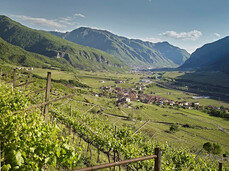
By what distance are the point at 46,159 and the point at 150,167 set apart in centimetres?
814

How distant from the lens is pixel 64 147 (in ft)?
14.9

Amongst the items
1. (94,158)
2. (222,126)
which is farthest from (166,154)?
(222,126)

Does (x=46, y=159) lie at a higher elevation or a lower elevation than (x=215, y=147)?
higher

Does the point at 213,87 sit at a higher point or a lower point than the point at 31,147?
lower

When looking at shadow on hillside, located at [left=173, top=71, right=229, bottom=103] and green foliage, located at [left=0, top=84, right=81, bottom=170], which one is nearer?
green foliage, located at [left=0, top=84, right=81, bottom=170]

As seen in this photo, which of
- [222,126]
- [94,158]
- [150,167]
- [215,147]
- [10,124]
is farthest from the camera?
[222,126]

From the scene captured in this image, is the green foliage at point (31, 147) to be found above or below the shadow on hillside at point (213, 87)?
above

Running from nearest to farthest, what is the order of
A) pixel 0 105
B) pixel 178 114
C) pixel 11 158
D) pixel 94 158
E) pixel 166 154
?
pixel 11 158, pixel 0 105, pixel 166 154, pixel 94 158, pixel 178 114

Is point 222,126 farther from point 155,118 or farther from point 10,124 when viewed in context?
point 10,124

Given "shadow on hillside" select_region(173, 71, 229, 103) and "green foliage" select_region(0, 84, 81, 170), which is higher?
"green foliage" select_region(0, 84, 81, 170)

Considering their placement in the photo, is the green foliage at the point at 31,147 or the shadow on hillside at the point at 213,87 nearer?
the green foliage at the point at 31,147

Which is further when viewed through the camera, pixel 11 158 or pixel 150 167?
pixel 150 167

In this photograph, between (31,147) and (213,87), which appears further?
(213,87)

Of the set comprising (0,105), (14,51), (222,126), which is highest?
(14,51)
